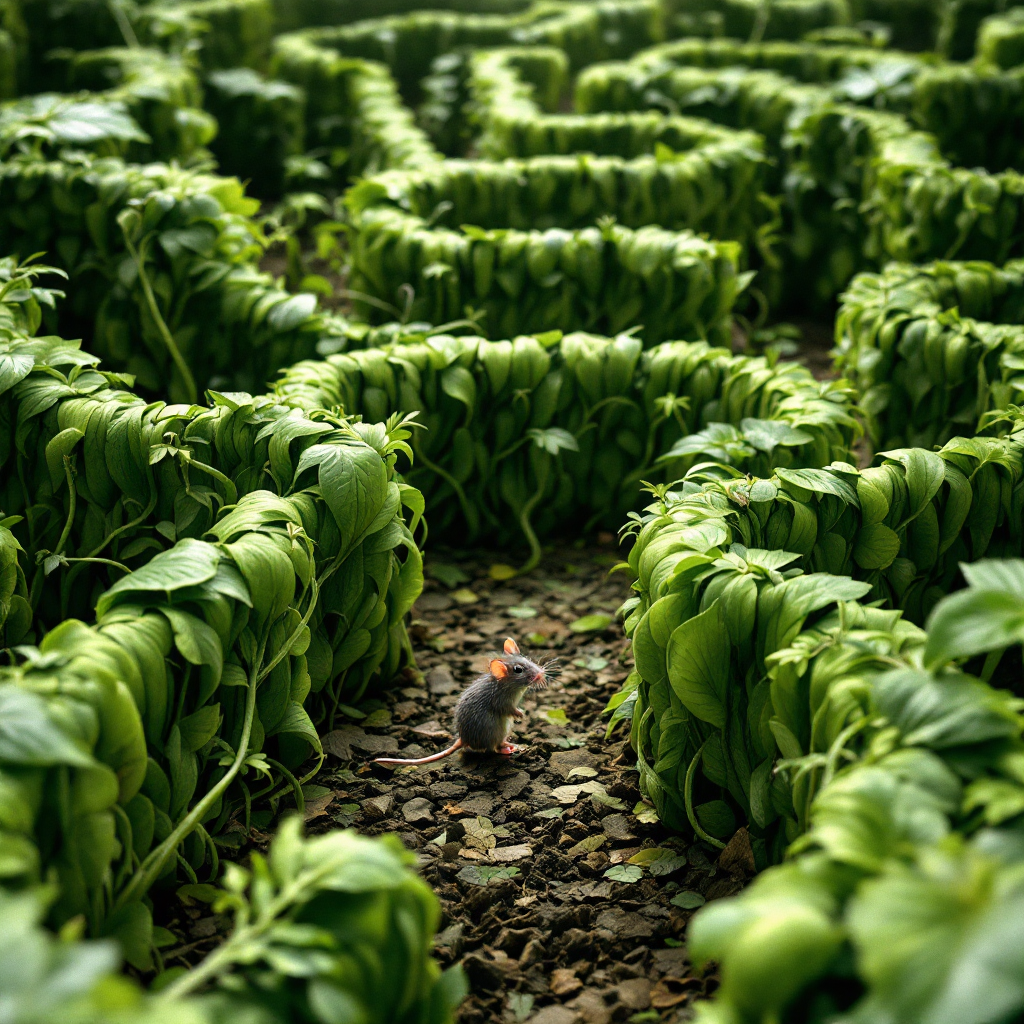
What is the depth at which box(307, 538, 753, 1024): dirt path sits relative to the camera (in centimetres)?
221

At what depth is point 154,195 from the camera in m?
3.92

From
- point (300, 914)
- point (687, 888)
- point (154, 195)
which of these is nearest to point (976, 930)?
point (300, 914)

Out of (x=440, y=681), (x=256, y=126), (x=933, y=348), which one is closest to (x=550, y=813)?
(x=440, y=681)

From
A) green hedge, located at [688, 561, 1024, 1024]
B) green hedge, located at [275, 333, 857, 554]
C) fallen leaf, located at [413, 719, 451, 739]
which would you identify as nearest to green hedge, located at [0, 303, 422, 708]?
fallen leaf, located at [413, 719, 451, 739]

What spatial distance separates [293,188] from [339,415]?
5273 mm

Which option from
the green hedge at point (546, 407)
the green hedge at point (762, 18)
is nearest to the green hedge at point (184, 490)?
the green hedge at point (546, 407)

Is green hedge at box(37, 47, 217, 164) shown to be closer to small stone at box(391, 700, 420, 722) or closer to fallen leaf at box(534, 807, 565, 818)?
small stone at box(391, 700, 420, 722)

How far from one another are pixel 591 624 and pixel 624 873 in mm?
1196

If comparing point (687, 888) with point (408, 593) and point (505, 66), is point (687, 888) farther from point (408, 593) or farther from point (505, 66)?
point (505, 66)

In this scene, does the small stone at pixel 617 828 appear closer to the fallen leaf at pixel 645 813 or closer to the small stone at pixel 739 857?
the fallen leaf at pixel 645 813

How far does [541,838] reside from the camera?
2.64 metres

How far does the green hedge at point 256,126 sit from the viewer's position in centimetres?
742

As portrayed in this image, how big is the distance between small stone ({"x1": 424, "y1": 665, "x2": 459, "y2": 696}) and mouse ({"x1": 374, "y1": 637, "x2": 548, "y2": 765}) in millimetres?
408

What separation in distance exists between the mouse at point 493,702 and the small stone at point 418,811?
0.14 meters
